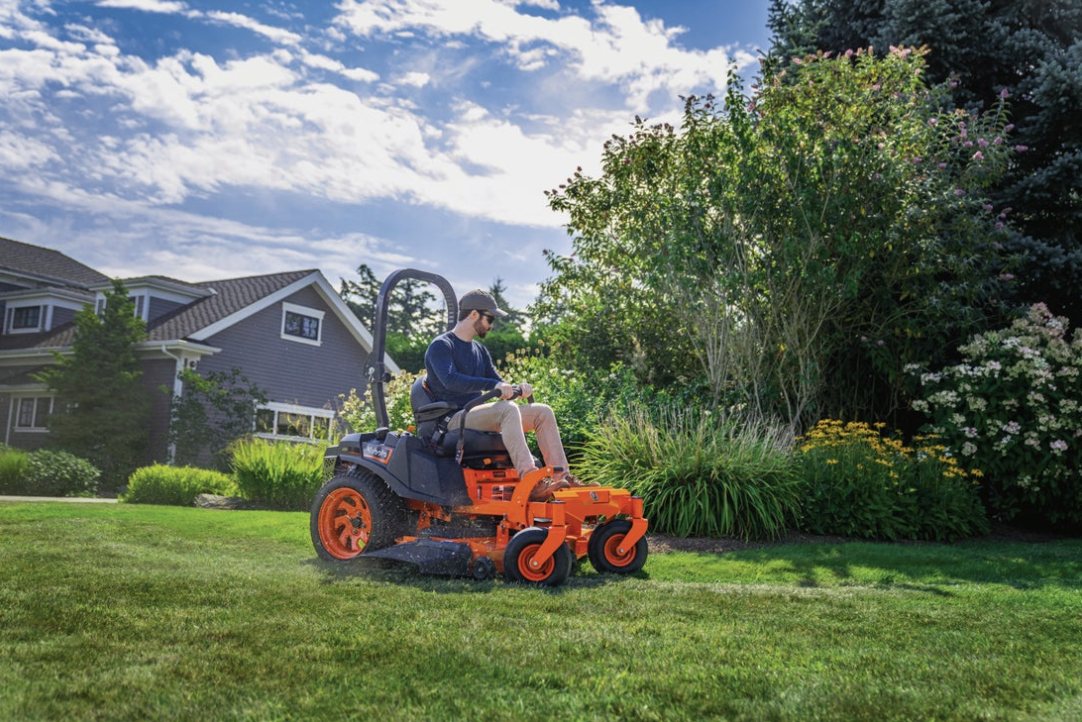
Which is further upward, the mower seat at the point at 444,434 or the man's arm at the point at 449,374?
the man's arm at the point at 449,374

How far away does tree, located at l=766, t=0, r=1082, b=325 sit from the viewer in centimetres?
1216

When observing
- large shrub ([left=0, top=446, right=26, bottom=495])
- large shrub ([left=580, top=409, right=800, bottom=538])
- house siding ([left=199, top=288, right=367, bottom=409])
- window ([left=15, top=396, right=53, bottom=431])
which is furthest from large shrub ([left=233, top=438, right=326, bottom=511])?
window ([left=15, top=396, right=53, bottom=431])

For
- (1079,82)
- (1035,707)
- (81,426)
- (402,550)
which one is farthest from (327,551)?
(81,426)

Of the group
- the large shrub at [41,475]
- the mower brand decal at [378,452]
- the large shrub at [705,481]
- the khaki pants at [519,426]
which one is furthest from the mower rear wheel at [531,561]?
the large shrub at [41,475]

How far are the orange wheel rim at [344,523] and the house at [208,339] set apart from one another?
48.0 ft

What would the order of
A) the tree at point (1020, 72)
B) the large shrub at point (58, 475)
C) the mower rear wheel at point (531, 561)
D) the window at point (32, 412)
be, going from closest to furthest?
the mower rear wheel at point (531, 561), the tree at point (1020, 72), the large shrub at point (58, 475), the window at point (32, 412)

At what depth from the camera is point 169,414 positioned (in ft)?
66.5

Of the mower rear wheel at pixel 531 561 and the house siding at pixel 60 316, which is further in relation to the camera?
the house siding at pixel 60 316

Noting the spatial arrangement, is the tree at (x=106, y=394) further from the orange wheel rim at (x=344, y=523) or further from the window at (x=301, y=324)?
the orange wheel rim at (x=344, y=523)

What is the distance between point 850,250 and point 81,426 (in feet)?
51.5

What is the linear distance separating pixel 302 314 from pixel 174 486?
1156 cm

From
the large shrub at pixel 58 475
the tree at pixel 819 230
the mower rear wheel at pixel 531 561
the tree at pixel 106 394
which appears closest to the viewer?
the mower rear wheel at pixel 531 561

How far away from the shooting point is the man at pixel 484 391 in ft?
18.7

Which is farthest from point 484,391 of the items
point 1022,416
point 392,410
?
point 392,410
